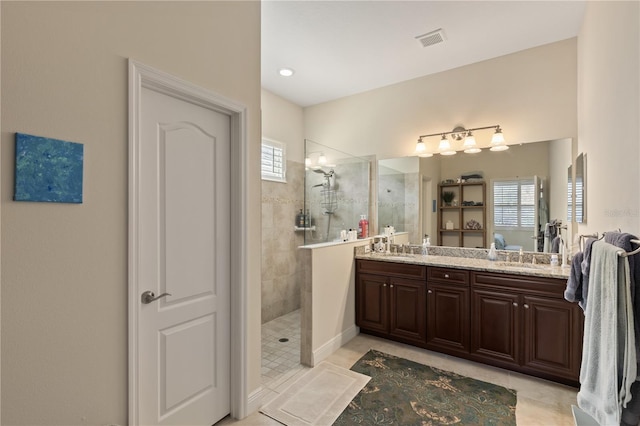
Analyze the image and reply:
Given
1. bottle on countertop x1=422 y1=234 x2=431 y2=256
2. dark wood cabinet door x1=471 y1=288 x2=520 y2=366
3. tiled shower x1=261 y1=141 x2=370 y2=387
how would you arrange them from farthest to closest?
tiled shower x1=261 y1=141 x2=370 y2=387, bottle on countertop x1=422 y1=234 x2=431 y2=256, dark wood cabinet door x1=471 y1=288 x2=520 y2=366

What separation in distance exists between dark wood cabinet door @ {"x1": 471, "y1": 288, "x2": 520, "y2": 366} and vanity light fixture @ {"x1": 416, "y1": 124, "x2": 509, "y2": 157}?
1542mm

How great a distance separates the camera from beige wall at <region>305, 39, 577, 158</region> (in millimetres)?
2904

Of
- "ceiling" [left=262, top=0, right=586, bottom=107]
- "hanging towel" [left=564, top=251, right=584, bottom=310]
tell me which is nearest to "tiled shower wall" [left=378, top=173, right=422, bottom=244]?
"ceiling" [left=262, top=0, right=586, bottom=107]

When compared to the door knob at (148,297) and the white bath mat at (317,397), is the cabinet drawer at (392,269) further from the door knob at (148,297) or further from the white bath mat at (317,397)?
the door knob at (148,297)

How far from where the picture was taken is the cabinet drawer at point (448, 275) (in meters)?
2.78

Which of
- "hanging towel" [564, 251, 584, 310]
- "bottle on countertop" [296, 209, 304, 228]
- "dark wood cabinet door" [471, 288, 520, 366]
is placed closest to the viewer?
"hanging towel" [564, 251, 584, 310]

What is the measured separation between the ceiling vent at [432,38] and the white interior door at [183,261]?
205 centimetres

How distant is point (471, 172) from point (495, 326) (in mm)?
1631

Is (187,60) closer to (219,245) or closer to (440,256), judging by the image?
(219,245)

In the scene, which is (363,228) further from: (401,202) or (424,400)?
(424,400)

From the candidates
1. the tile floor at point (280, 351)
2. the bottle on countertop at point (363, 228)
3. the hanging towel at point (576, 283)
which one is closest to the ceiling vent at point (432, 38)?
the bottle on countertop at point (363, 228)

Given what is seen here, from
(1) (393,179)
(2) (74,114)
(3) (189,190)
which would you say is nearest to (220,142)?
(3) (189,190)

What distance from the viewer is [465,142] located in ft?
10.9

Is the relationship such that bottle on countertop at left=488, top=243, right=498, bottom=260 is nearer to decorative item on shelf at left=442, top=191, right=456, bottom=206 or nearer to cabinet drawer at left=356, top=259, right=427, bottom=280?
decorative item on shelf at left=442, top=191, right=456, bottom=206
